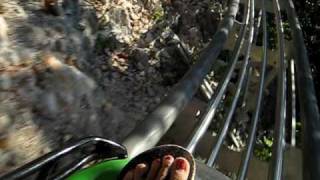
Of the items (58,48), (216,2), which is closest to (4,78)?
(58,48)

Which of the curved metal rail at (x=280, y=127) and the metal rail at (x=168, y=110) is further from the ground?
the metal rail at (x=168, y=110)

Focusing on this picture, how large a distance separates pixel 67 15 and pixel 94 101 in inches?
24.7

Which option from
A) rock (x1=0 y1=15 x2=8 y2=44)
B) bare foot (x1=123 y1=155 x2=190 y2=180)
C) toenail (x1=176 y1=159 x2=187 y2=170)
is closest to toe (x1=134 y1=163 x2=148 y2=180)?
bare foot (x1=123 y1=155 x2=190 y2=180)

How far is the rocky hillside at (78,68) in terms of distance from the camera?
2.48 meters

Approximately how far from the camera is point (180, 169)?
68.6 inches

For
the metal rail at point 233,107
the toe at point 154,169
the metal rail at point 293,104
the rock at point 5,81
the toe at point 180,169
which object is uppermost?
the toe at point 180,169

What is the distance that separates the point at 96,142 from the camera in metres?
1.85

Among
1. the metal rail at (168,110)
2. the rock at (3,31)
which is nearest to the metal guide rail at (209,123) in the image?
the metal rail at (168,110)

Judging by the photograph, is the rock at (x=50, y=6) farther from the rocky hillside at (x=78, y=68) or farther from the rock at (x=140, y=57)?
the rock at (x=140, y=57)

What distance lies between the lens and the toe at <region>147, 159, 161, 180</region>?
176cm

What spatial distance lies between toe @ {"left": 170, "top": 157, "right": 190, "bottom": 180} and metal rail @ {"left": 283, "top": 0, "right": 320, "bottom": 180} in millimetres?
655

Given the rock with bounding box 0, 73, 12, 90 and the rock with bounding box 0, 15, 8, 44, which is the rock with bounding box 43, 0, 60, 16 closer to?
the rock with bounding box 0, 15, 8, 44

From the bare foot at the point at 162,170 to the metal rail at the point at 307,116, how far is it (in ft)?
2.20

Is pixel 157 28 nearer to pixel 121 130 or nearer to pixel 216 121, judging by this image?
pixel 216 121
